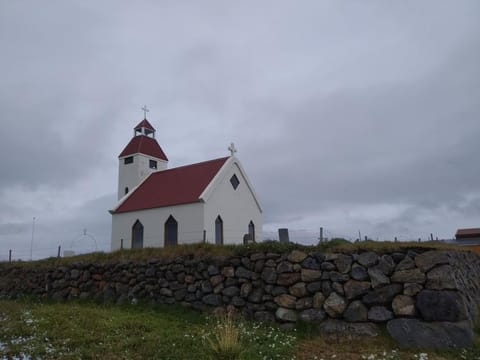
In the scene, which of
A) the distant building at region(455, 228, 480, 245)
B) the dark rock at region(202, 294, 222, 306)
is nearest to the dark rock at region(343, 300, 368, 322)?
the dark rock at region(202, 294, 222, 306)

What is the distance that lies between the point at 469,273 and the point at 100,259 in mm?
13354

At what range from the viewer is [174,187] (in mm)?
26016

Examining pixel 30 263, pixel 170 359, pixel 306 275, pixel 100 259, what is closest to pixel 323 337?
pixel 306 275

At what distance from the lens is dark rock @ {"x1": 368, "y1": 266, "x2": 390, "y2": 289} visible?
8898 mm

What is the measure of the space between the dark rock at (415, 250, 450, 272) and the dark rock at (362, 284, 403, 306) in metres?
0.71

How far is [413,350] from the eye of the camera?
7.78 meters

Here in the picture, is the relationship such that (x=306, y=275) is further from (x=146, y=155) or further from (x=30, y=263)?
(x=146, y=155)

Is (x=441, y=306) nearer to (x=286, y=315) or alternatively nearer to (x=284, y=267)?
(x=286, y=315)

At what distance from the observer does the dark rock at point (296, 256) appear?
33.2 ft

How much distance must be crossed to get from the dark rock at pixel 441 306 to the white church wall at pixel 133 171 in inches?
1019

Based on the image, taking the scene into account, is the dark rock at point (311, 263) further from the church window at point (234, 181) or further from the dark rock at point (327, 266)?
the church window at point (234, 181)

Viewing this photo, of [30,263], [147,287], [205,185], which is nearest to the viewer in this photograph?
[147,287]

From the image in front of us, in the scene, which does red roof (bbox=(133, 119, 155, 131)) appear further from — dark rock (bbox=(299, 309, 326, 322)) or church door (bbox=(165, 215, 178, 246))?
dark rock (bbox=(299, 309, 326, 322))

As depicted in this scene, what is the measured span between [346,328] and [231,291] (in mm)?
3579
